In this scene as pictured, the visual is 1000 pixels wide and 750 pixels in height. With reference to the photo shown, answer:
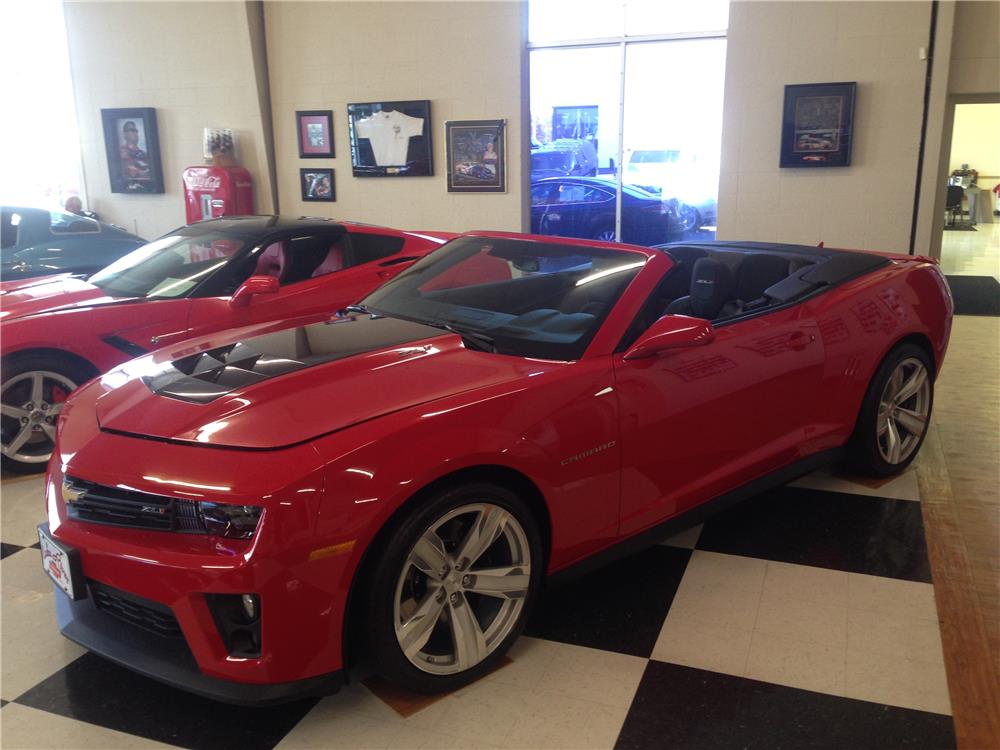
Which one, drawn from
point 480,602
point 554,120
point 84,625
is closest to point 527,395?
point 480,602

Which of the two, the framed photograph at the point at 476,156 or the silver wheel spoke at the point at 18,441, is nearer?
the silver wheel spoke at the point at 18,441

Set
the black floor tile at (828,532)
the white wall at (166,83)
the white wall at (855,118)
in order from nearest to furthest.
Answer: the black floor tile at (828,532), the white wall at (855,118), the white wall at (166,83)

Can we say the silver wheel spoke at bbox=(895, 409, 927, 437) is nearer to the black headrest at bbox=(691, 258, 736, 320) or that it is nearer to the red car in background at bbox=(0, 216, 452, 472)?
the black headrest at bbox=(691, 258, 736, 320)

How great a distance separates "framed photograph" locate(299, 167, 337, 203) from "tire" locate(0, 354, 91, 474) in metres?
5.68

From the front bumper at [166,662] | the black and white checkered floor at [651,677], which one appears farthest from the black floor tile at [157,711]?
the front bumper at [166,662]

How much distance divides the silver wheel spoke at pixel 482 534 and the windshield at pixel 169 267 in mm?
2612

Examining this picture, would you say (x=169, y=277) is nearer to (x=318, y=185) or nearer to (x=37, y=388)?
(x=37, y=388)

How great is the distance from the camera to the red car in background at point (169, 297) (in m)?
3.63

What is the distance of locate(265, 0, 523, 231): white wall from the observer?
26.9 feet

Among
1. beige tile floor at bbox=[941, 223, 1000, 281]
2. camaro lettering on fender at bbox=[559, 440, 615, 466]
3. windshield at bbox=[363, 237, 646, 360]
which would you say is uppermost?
windshield at bbox=[363, 237, 646, 360]

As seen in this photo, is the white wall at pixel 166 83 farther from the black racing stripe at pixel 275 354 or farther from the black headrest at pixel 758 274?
the black racing stripe at pixel 275 354

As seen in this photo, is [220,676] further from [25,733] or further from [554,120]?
[554,120]

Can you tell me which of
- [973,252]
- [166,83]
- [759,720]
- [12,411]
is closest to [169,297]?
[12,411]

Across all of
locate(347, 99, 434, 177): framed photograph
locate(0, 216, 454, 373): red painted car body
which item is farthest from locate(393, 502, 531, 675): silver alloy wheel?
locate(347, 99, 434, 177): framed photograph
